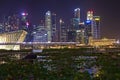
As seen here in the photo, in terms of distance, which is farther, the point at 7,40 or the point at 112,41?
the point at 112,41

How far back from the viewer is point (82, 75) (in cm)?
4300

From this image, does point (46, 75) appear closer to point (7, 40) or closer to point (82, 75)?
point (82, 75)

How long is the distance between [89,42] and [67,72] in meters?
127

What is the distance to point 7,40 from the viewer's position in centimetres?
12862

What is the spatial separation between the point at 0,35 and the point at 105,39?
56.4m

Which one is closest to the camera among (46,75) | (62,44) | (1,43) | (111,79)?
(111,79)

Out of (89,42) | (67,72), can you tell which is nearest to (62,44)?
(89,42)

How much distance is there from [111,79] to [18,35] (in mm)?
88322

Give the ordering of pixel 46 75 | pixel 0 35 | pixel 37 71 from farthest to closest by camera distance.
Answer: pixel 0 35, pixel 37 71, pixel 46 75

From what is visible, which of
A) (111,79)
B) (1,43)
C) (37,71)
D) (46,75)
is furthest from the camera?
(1,43)

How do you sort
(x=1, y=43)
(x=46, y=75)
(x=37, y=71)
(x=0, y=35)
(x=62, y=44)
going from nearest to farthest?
(x=46, y=75), (x=37, y=71), (x=1, y=43), (x=0, y=35), (x=62, y=44)

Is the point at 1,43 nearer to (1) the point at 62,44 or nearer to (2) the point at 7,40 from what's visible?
(2) the point at 7,40

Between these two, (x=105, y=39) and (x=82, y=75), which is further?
(x=105, y=39)

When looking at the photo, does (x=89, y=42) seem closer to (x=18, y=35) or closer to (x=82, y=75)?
(x=18, y=35)
